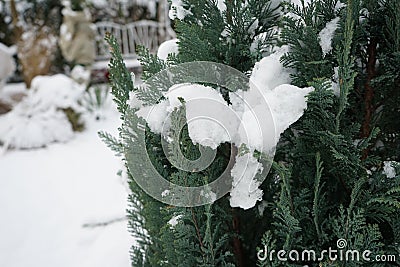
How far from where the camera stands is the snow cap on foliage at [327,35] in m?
1.01

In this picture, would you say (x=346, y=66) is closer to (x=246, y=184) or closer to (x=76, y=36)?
(x=246, y=184)

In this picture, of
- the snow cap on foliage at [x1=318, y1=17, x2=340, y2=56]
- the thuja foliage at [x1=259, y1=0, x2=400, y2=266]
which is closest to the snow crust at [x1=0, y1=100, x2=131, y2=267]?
the thuja foliage at [x1=259, y1=0, x2=400, y2=266]

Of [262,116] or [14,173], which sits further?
[14,173]

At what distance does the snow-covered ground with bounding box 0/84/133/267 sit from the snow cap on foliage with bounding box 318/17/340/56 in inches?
37.4

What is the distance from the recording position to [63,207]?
10.9 ft

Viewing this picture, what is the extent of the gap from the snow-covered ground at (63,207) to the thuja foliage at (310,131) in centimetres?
60

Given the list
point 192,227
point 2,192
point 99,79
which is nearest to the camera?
point 192,227

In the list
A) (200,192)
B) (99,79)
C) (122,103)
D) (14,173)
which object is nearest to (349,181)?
(200,192)

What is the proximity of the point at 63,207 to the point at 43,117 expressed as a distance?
84.9 inches

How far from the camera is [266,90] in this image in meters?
1.01

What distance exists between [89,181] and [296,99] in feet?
→ 10.5

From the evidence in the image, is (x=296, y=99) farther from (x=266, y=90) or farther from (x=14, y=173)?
(x=14, y=173)

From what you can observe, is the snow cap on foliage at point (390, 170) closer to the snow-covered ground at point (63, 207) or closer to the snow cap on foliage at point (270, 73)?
the snow cap on foliage at point (270, 73)

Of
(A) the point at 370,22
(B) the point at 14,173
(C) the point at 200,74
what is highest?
(B) the point at 14,173
